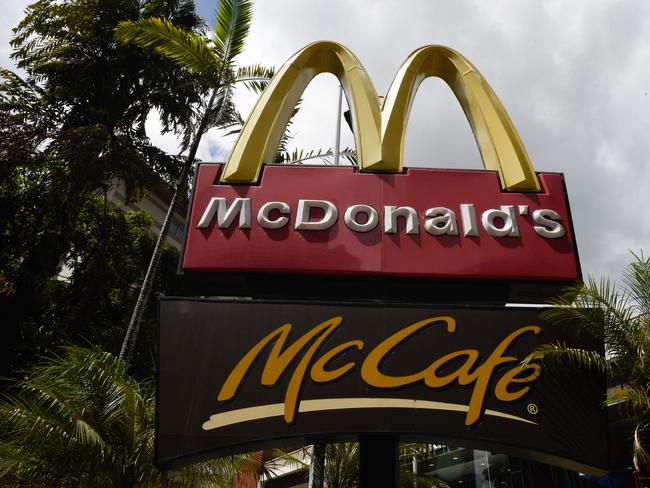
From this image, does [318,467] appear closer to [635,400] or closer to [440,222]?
[440,222]

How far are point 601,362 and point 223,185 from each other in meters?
6.04

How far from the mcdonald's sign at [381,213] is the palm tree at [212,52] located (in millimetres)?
5867

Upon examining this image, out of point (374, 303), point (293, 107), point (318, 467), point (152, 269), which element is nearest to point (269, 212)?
point (374, 303)

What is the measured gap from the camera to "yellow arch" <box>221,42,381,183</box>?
920 centimetres

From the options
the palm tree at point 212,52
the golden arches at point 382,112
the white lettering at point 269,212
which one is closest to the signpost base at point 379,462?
the white lettering at point 269,212

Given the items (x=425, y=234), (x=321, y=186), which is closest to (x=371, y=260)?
(x=425, y=234)

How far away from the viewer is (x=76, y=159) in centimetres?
1742

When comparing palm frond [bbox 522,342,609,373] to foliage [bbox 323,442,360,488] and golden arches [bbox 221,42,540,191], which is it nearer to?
golden arches [bbox 221,42,540,191]

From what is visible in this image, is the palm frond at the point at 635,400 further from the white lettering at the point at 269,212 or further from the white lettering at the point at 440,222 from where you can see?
the white lettering at the point at 269,212

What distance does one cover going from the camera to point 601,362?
7309mm

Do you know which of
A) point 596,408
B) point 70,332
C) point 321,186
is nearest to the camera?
point 596,408

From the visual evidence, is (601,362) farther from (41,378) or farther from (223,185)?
(41,378)

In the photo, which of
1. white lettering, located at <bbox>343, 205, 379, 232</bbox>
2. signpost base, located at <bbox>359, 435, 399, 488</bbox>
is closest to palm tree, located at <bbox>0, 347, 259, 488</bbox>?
signpost base, located at <bbox>359, 435, 399, 488</bbox>

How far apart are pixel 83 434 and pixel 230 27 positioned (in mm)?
11399
